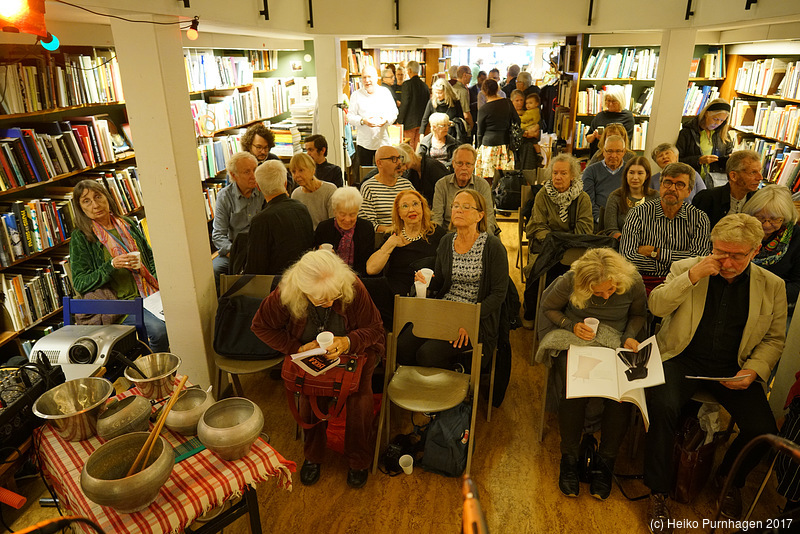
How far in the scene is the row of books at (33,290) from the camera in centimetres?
351

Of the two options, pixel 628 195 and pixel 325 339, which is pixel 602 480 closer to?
pixel 325 339

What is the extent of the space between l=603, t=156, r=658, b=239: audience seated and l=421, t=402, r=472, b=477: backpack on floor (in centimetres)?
208

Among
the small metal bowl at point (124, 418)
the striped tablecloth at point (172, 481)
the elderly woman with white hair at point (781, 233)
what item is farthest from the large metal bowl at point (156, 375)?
the elderly woman with white hair at point (781, 233)

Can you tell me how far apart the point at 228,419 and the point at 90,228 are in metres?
2.15

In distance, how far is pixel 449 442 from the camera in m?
2.88

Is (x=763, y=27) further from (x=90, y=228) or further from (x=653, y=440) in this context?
(x=90, y=228)

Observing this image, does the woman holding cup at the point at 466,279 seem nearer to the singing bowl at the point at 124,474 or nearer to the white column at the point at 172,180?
the white column at the point at 172,180

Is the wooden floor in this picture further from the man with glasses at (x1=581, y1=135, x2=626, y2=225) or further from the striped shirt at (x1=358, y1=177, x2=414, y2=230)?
the man with glasses at (x1=581, y1=135, x2=626, y2=225)

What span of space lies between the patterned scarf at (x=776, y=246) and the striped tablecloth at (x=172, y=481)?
315cm

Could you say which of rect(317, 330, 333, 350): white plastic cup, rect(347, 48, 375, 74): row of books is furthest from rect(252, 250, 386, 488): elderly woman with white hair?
rect(347, 48, 375, 74): row of books

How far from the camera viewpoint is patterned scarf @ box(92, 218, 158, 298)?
351 cm

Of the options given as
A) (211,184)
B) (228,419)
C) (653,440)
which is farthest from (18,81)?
(653,440)

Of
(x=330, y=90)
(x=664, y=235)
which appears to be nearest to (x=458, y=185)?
(x=664, y=235)

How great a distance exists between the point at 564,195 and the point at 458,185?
875mm
